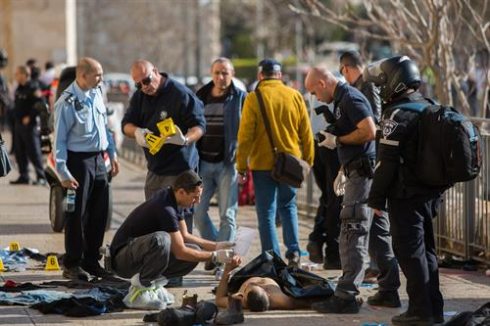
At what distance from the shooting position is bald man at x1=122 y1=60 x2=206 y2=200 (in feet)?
35.9

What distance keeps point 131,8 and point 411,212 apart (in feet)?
161

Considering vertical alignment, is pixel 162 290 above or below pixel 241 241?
below

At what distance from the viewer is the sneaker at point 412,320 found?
8.89m

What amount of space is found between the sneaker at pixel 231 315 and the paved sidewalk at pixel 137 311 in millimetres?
105

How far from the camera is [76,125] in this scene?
35.9 feet

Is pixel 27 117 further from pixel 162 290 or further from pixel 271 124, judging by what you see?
pixel 162 290

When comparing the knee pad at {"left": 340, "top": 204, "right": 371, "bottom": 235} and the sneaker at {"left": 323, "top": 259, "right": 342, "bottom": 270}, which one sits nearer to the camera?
the knee pad at {"left": 340, "top": 204, "right": 371, "bottom": 235}

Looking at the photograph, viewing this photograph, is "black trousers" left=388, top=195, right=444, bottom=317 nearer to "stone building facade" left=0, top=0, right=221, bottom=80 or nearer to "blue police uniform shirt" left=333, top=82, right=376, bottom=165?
"blue police uniform shirt" left=333, top=82, right=376, bottom=165

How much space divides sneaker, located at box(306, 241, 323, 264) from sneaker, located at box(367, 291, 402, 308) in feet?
7.61

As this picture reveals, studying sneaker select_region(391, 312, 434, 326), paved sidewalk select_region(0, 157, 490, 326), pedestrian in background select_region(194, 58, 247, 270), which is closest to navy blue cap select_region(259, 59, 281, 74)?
pedestrian in background select_region(194, 58, 247, 270)

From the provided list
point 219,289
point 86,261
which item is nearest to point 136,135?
point 86,261

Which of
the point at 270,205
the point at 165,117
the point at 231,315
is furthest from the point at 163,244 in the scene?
the point at 270,205

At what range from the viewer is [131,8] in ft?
187

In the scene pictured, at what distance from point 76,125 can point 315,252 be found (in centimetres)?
274
